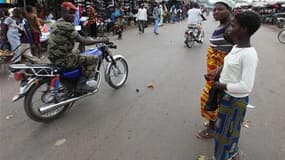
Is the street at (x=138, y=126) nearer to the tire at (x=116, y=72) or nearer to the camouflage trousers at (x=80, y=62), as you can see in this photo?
the tire at (x=116, y=72)

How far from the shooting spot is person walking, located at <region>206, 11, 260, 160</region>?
2.25 metres

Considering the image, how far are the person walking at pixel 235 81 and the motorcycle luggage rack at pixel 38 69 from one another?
2471 mm

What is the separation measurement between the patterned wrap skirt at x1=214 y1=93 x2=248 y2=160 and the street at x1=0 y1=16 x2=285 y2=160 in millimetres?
554

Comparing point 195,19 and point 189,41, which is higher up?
point 195,19

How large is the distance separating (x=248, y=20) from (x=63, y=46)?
106 inches

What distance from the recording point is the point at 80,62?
4246 millimetres

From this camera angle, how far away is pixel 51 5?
13.4m

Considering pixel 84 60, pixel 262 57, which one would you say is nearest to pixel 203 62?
pixel 262 57

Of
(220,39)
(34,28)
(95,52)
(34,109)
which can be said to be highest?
(220,39)

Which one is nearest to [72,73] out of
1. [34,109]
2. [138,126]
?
[34,109]

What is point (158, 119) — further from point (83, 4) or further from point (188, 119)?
point (83, 4)

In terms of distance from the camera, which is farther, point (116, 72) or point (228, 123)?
point (116, 72)

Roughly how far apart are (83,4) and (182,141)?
12685mm

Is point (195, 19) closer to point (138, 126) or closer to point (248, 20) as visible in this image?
point (138, 126)
